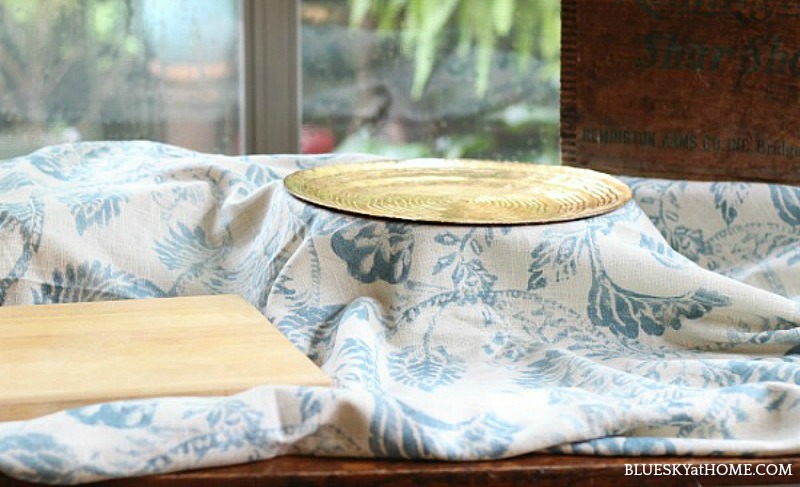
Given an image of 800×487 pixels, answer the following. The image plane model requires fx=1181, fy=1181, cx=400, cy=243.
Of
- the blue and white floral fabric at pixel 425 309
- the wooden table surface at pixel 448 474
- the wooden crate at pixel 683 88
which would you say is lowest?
the wooden table surface at pixel 448 474

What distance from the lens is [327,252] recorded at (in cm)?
86

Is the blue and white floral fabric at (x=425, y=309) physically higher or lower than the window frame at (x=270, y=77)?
lower

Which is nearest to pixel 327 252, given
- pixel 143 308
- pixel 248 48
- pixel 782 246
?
pixel 143 308

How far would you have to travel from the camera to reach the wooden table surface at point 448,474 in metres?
0.64

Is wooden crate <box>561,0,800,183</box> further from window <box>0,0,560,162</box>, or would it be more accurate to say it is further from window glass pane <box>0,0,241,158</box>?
window glass pane <box>0,0,241,158</box>

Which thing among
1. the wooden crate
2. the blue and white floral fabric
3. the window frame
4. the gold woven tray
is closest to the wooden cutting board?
the blue and white floral fabric

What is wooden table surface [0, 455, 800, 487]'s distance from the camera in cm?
64

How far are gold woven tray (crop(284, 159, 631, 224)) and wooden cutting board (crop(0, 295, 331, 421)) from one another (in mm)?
137

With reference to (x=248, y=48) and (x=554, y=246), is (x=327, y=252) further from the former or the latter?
(x=248, y=48)

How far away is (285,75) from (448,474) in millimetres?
985

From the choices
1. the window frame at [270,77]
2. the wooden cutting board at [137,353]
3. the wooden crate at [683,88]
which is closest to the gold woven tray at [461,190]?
the wooden cutting board at [137,353]

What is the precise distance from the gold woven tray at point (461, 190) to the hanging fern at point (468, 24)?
0.53m

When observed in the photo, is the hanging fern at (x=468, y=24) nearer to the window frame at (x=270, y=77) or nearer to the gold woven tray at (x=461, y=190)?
the window frame at (x=270, y=77)

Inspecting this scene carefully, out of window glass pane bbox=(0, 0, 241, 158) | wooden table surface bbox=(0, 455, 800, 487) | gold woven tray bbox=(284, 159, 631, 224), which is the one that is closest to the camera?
wooden table surface bbox=(0, 455, 800, 487)
